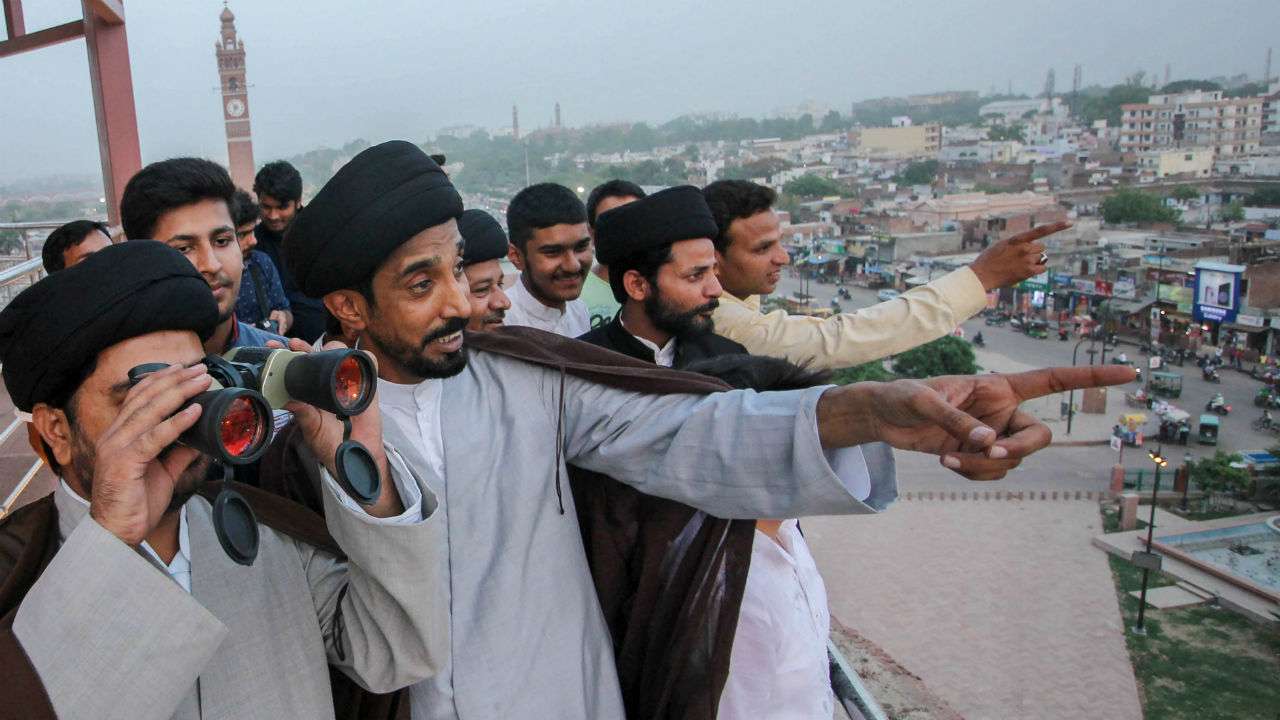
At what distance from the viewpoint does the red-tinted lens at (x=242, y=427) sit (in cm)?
91

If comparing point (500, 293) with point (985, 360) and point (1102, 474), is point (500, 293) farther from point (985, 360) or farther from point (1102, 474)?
point (985, 360)

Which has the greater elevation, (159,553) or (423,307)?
(423,307)

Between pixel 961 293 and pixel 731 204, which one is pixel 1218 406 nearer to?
pixel 731 204

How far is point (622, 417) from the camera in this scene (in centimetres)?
127

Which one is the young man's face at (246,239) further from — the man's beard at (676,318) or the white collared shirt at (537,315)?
the man's beard at (676,318)

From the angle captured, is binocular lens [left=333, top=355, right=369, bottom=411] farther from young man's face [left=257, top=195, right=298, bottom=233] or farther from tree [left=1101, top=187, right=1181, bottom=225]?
tree [left=1101, top=187, right=1181, bottom=225]

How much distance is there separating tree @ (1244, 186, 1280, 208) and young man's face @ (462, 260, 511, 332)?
45.7m

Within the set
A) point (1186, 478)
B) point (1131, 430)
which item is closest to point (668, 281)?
point (1186, 478)

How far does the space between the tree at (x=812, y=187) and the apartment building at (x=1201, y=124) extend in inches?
748

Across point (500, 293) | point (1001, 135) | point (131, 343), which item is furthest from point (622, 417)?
point (1001, 135)

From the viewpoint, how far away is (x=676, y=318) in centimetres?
205

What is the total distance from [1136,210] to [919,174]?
753 inches

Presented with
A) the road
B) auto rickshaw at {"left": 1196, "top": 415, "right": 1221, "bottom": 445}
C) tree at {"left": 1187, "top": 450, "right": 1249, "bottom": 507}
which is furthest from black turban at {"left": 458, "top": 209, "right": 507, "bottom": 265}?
auto rickshaw at {"left": 1196, "top": 415, "right": 1221, "bottom": 445}

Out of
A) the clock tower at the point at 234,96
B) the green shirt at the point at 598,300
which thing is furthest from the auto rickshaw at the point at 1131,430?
the clock tower at the point at 234,96
